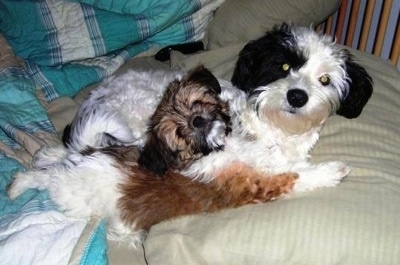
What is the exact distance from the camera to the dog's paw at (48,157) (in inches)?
78.0

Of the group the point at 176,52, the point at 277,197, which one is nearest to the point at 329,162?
the point at 277,197

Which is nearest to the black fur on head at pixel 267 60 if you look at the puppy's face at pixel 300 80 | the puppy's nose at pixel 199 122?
the puppy's face at pixel 300 80

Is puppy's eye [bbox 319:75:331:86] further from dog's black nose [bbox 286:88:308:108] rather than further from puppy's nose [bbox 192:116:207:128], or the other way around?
puppy's nose [bbox 192:116:207:128]

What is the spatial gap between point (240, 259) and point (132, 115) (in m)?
0.86

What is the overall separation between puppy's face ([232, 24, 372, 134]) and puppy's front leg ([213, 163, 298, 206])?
227 millimetres

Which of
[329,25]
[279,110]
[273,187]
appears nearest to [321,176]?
[273,187]

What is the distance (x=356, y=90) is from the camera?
1908mm

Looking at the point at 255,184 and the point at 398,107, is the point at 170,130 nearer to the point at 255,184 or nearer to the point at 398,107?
the point at 255,184

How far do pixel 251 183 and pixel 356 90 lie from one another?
0.60 meters

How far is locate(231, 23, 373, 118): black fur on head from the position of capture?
184cm

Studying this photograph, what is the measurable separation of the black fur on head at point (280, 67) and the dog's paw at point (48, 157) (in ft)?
2.69

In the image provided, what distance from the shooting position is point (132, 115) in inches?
83.9

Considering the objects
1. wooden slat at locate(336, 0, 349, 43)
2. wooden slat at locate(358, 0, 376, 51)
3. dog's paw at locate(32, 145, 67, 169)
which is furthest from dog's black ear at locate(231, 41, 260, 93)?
wooden slat at locate(336, 0, 349, 43)

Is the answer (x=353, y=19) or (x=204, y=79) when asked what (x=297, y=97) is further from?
(x=353, y=19)
